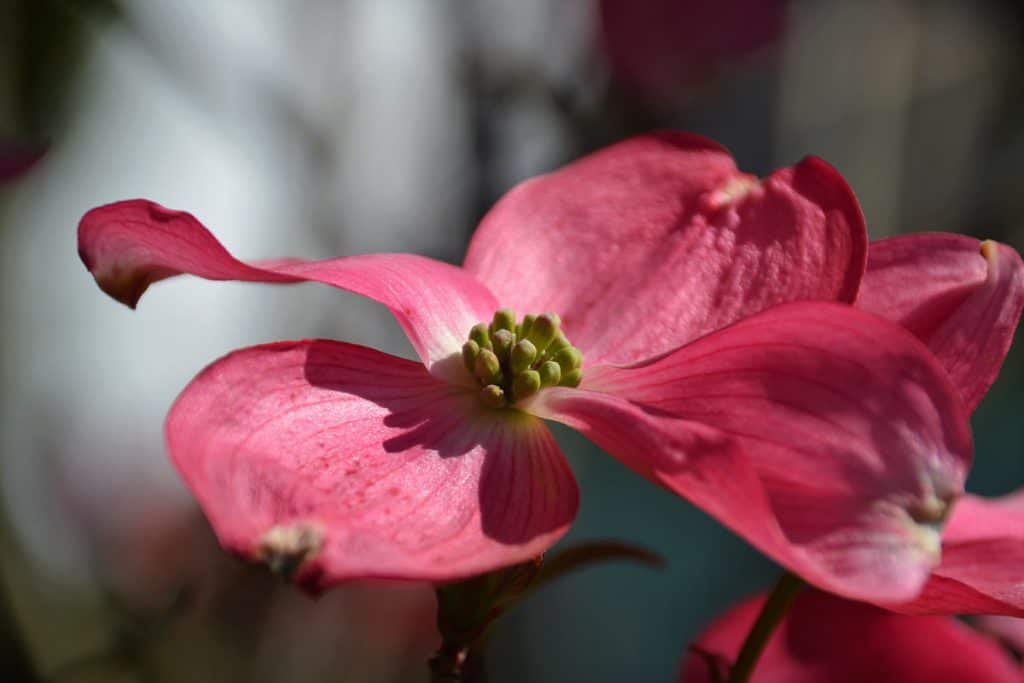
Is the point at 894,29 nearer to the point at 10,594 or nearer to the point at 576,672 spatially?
the point at 576,672

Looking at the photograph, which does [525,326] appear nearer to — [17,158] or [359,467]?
[359,467]

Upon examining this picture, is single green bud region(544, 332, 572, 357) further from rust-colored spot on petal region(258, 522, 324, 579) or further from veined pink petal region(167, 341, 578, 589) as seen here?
rust-colored spot on petal region(258, 522, 324, 579)

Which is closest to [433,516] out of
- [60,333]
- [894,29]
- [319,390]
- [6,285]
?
[319,390]

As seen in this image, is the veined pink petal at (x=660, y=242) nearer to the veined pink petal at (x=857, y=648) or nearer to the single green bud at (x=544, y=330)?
the single green bud at (x=544, y=330)

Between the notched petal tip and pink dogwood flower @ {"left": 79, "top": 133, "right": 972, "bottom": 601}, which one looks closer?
pink dogwood flower @ {"left": 79, "top": 133, "right": 972, "bottom": 601}

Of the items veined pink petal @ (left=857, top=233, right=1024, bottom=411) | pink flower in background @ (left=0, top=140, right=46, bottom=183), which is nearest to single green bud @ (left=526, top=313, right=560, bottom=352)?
veined pink petal @ (left=857, top=233, right=1024, bottom=411)

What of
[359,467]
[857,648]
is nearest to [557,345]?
[359,467]
